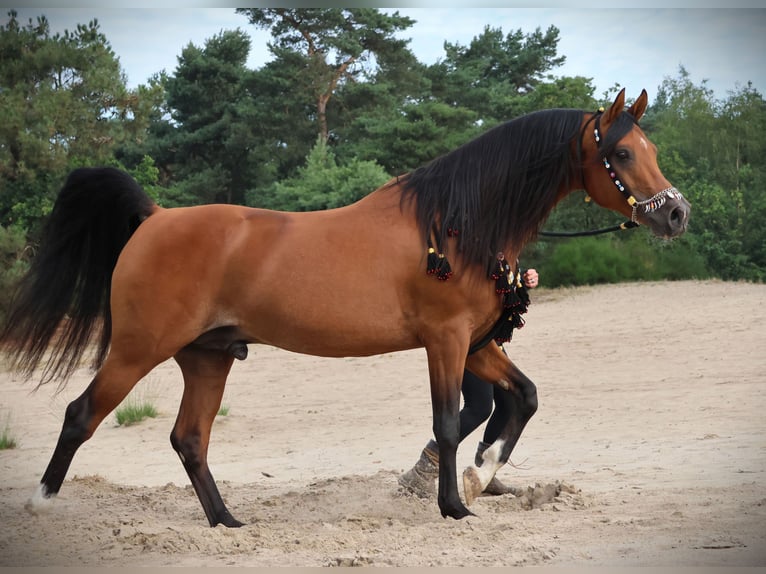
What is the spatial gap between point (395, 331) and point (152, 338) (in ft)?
4.18

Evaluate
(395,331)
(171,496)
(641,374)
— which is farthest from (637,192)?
(641,374)

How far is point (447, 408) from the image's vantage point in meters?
4.68

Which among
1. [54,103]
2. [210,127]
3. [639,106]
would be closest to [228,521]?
[639,106]

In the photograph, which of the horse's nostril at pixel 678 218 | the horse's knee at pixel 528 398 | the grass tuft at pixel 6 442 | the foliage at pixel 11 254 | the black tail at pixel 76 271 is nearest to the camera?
the horse's nostril at pixel 678 218

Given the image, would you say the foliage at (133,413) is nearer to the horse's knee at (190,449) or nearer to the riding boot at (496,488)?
the horse's knee at (190,449)

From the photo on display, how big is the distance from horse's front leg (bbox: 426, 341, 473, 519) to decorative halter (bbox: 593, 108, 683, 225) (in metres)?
1.11

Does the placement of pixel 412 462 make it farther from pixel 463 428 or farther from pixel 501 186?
pixel 501 186

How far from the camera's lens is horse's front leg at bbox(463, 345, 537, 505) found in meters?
4.97

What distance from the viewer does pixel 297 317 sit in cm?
470

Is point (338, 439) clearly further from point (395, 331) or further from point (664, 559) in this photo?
point (664, 559)

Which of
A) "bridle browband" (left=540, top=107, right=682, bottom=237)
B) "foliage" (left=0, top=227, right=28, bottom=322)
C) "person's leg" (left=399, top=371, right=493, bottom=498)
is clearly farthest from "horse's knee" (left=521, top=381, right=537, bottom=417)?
"foliage" (left=0, top=227, right=28, bottom=322)

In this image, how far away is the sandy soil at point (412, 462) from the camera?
4246 millimetres

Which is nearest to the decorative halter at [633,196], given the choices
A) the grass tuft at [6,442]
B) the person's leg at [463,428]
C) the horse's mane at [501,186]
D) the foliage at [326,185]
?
the horse's mane at [501,186]

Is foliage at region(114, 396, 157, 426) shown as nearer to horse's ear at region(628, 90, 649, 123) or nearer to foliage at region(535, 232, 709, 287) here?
horse's ear at region(628, 90, 649, 123)
